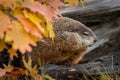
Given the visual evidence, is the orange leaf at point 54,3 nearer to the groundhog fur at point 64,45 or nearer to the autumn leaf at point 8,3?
the autumn leaf at point 8,3

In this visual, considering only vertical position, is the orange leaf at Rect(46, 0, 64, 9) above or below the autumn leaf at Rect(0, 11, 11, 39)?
above

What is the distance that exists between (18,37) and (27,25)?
0.22ft

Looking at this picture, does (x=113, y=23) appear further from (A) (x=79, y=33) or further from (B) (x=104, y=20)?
(A) (x=79, y=33)

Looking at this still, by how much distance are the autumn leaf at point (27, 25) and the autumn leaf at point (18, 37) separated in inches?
0.7

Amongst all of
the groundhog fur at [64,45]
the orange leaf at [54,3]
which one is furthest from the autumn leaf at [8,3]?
the groundhog fur at [64,45]

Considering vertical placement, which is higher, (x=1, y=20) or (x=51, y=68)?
(x=1, y=20)

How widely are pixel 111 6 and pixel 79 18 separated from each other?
430 millimetres

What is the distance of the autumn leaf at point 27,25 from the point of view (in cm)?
137

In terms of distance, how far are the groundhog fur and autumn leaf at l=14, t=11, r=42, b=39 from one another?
2431mm

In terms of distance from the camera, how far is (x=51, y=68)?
379 centimetres

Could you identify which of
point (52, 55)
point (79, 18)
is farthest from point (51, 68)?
point (79, 18)

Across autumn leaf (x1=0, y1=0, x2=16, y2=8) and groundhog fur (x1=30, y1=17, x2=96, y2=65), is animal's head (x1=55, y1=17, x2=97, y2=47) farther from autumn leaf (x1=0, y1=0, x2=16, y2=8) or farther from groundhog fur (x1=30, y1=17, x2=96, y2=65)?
autumn leaf (x1=0, y1=0, x2=16, y2=8)

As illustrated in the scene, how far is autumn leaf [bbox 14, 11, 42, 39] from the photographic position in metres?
1.37

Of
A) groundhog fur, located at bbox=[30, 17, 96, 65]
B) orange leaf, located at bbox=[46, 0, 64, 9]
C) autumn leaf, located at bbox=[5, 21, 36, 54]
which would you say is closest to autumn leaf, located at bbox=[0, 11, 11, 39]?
autumn leaf, located at bbox=[5, 21, 36, 54]
